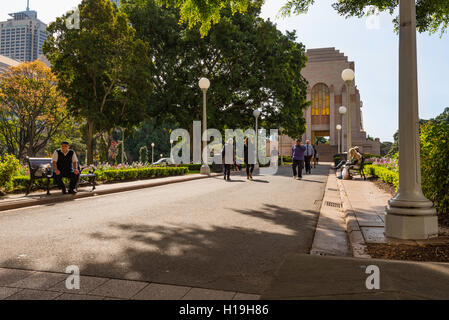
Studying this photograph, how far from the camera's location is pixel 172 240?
4711mm

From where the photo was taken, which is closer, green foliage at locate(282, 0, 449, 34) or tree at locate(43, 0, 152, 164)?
green foliage at locate(282, 0, 449, 34)

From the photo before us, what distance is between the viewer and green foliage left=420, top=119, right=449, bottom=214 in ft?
19.0

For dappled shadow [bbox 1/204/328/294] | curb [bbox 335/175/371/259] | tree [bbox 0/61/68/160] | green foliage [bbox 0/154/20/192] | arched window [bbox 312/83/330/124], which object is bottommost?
dappled shadow [bbox 1/204/328/294]

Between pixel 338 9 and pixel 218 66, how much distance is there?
18.2m

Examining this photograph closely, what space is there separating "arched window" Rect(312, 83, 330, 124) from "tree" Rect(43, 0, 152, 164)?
41.8 m

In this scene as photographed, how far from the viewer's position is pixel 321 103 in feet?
197

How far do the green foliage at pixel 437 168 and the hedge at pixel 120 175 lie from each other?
954 cm

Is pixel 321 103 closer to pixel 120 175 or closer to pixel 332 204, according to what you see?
pixel 120 175

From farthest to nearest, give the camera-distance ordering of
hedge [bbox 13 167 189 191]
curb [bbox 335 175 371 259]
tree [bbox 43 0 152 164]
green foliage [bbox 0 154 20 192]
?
1. tree [bbox 43 0 152 164]
2. hedge [bbox 13 167 189 191]
3. green foliage [bbox 0 154 20 192]
4. curb [bbox 335 175 371 259]

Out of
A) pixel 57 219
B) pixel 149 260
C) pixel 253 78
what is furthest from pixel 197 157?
pixel 149 260

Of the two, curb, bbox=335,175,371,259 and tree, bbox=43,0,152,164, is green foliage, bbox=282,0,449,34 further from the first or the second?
tree, bbox=43,0,152,164

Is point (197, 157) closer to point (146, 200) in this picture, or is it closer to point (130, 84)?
point (130, 84)

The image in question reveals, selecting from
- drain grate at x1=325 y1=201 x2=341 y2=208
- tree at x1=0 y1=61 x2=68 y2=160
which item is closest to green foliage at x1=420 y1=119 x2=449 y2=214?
drain grate at x1=325 y1=201 x2=341 y2=208

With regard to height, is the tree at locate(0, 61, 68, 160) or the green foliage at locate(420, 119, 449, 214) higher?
the tree at locate(0, 61, 68, 160)
